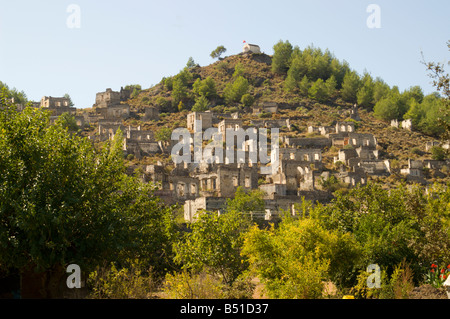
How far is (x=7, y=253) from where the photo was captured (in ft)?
65.9

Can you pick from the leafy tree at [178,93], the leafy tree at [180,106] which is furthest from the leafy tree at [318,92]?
the leafy tree at [180,106]

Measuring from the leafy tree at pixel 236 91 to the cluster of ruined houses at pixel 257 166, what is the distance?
9002mm

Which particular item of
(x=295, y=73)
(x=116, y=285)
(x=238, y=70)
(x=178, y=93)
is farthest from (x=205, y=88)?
(x=116, y=285)

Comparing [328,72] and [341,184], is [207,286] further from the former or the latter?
[328,72]

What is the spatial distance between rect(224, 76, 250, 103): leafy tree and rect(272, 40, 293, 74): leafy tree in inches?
654

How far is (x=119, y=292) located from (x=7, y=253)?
4003 millimetres

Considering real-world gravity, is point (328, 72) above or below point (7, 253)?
above

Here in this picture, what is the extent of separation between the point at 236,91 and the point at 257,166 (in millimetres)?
47158

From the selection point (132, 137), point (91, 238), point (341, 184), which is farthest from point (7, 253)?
point (132, 137)

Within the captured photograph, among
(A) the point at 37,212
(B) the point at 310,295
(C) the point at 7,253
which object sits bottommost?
(B) the point at 310,295

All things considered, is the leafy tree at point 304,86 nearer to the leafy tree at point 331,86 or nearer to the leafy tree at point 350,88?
the leafy tree at point 331,86

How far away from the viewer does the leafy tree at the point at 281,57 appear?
132500 millimetres

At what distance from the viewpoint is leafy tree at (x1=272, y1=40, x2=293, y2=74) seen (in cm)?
13250

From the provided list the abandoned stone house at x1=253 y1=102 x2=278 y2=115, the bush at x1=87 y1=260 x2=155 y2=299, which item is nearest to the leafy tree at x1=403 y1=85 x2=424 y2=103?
the abandoned stone house at x1=253 y1=102 x2=278 y2=115
